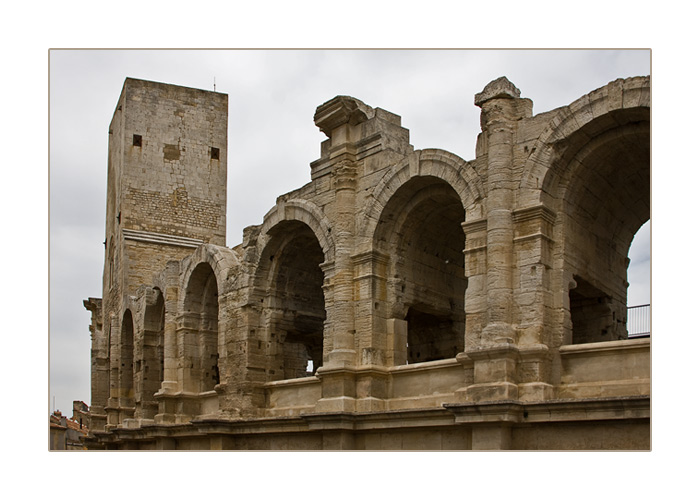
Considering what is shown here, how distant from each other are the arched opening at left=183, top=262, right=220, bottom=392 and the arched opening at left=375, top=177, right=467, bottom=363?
5.23 meters

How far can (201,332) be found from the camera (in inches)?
723

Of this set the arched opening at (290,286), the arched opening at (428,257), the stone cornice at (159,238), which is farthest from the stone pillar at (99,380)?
the arched opening at (428,257)

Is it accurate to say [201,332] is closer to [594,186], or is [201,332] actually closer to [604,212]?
[604,212]

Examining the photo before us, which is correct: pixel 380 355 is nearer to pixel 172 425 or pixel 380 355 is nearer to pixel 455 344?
pixel 455 344

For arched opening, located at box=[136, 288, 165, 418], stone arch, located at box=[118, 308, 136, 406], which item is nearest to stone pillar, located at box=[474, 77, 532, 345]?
arched opening, located at box=[136, 288, 165, 418]

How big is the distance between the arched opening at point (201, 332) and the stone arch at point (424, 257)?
5.36 m

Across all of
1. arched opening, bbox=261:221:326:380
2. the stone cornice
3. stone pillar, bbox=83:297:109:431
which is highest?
the stone cornice

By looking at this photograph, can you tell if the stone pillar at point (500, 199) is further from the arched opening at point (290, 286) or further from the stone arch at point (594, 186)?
the arched opening at point (290, 286)

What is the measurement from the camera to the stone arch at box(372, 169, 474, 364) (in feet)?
43.1

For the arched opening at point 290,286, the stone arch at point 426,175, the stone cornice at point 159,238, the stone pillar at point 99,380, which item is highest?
the stone cornice at point 159,238

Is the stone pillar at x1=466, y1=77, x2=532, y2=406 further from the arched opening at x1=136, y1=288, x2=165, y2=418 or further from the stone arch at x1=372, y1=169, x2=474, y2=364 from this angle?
the arched opening at x1=136, y1=288, x2=165, y2=418

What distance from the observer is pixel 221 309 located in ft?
54.5

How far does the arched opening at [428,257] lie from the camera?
520 inches

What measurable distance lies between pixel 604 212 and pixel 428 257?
10.3 feet
